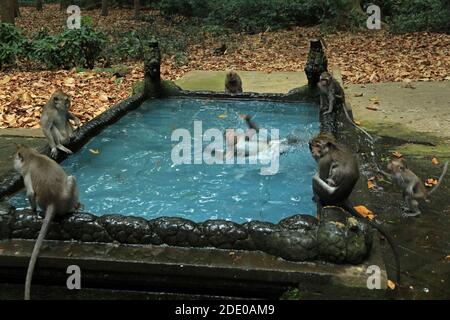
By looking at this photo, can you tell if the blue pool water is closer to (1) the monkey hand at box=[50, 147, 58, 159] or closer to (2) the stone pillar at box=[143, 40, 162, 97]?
(1) the monkey hand at box=[50, 147, 58, 159]

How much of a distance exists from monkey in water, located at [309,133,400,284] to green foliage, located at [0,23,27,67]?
33.5 feet

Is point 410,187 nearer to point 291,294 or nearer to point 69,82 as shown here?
point 291,294

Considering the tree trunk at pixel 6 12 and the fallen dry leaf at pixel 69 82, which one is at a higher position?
the tree trunk at pixel 6 12

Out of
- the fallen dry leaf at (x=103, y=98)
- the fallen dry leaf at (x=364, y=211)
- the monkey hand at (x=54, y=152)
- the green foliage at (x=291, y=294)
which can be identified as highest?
the fallen dry leaf at (x=103, y=98)

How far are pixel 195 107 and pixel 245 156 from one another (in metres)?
2.72

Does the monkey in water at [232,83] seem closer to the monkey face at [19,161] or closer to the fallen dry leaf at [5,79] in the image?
the fallen dry leaf at [5,79]

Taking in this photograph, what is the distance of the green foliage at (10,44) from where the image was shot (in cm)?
1241

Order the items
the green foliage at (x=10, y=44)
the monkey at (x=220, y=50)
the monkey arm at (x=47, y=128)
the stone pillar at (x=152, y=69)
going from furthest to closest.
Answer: the monkey at (x=220, y=50) → the green foliage at (x=10, y=44) → the stone pillar at (x=152, y=69) → the monkey arm at (x=47, y=128)

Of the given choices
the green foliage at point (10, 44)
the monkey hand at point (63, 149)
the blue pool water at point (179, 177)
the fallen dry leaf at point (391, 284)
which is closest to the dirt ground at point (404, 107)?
the blue pool water at point (179, 177)

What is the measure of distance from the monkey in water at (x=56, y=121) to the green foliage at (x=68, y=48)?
6.73 meters

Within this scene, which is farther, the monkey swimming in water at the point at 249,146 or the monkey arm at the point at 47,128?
the monkey swimming in water at the point at 249,146

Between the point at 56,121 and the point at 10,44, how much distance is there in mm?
7673

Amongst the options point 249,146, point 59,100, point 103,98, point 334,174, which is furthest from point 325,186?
point 103,98

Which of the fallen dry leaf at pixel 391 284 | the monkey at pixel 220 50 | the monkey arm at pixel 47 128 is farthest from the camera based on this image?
the monkey at pixel 220 50
